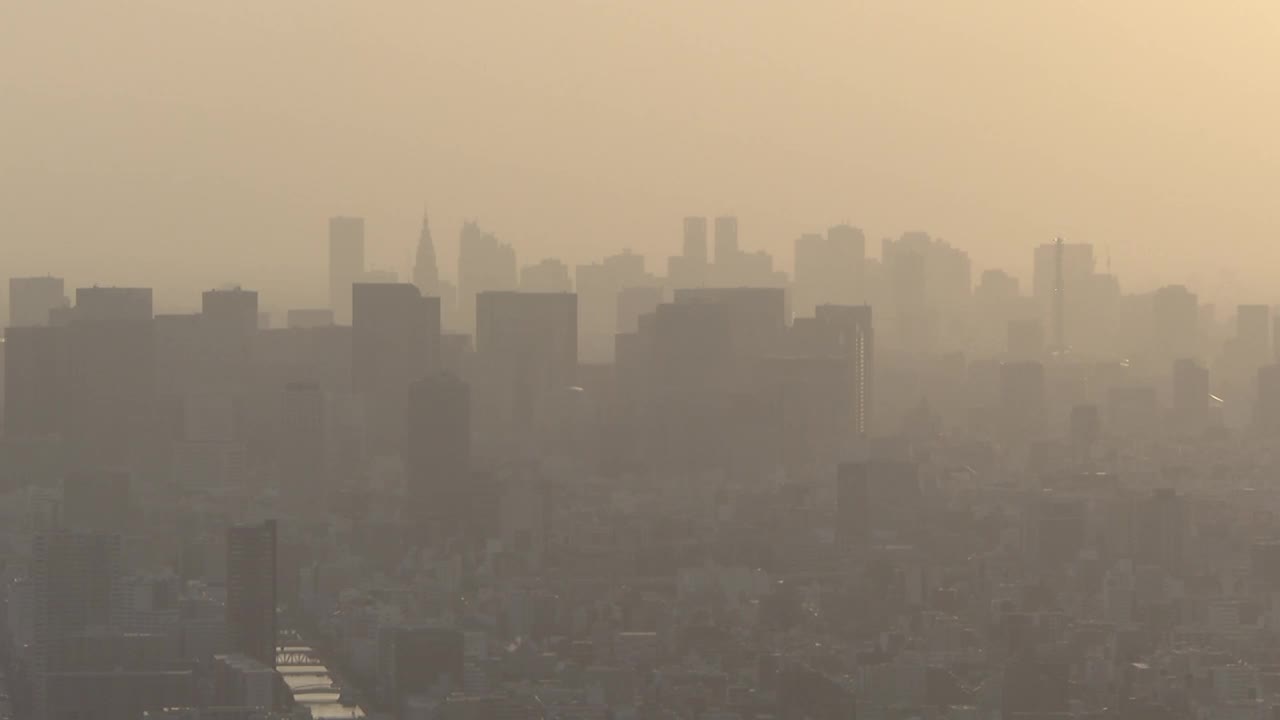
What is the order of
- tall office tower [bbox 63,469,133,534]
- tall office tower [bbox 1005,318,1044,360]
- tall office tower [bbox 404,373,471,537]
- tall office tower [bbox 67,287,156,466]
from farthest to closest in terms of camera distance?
tall office tower [bbox 1005,318,1044,360] < tall office tower [bbox 67,287,156,466] < tall office tower [bbox 404,373,471,537] < tall office tower [bbox 63,469,133,534]

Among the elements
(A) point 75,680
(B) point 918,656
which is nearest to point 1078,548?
(B) point 918,656

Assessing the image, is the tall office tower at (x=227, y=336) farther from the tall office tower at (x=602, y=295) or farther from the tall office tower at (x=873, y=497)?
the tall office tower at (x=873, y=497)

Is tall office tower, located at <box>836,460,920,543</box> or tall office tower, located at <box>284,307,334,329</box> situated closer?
tall office tower, located at <box>836,460,920,543</box>

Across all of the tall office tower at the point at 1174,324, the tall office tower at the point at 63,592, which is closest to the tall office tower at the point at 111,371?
the tall office tower at the point at 63,592

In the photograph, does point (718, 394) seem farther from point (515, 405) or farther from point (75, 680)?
point (75, 680)

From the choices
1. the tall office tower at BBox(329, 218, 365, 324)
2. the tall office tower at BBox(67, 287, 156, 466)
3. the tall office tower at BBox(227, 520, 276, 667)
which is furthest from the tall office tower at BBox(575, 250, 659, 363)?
the tall office tower at BBox(227, 520, 276, 667)

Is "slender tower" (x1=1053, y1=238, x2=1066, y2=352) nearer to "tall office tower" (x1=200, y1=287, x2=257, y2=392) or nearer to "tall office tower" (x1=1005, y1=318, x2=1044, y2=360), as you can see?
"tall office tower" (x1=1005, y1=318, x2=1044, y2=360)

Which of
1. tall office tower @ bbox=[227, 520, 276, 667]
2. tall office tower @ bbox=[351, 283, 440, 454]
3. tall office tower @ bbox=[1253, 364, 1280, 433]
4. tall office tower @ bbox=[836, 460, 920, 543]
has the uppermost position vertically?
tall office tower @ bbox=[351, 283, 440, 454]
